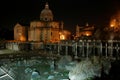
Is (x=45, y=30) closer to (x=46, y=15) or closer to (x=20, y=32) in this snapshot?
(x=46, y=15)

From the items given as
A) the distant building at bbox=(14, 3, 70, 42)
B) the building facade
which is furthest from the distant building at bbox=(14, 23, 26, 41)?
the building facade

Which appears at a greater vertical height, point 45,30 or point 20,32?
point 45,30

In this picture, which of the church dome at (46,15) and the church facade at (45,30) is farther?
the church dome at (46,15)

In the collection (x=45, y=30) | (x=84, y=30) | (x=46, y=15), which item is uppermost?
(x=46, y=15)

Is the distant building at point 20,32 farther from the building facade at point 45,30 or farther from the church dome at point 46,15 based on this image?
the church dome at point 46,15

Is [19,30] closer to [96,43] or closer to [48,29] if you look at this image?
[48,29]

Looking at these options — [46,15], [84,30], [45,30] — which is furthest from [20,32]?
[84,30]

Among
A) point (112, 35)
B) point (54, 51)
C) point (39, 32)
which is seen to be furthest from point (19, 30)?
point (112, 35)

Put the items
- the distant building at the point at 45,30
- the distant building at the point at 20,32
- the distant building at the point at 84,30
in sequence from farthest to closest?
1. the distant building at the point at 20,32
2. the distant building at the point at 84,30
3. the distant building at the point at 45,30

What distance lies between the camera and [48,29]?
64.8 metres

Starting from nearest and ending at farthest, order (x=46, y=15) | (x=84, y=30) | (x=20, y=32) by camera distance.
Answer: (x=46, y=15) < (x=84, y=30) < (x=20, y=32)

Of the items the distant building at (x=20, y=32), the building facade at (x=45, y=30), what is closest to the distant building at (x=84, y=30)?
the building facade at (x=45, y=30)

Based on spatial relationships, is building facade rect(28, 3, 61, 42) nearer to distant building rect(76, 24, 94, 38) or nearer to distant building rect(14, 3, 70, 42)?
distant building rect(14, 3, 70, 42)

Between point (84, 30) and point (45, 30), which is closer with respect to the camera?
point (45, 30)
